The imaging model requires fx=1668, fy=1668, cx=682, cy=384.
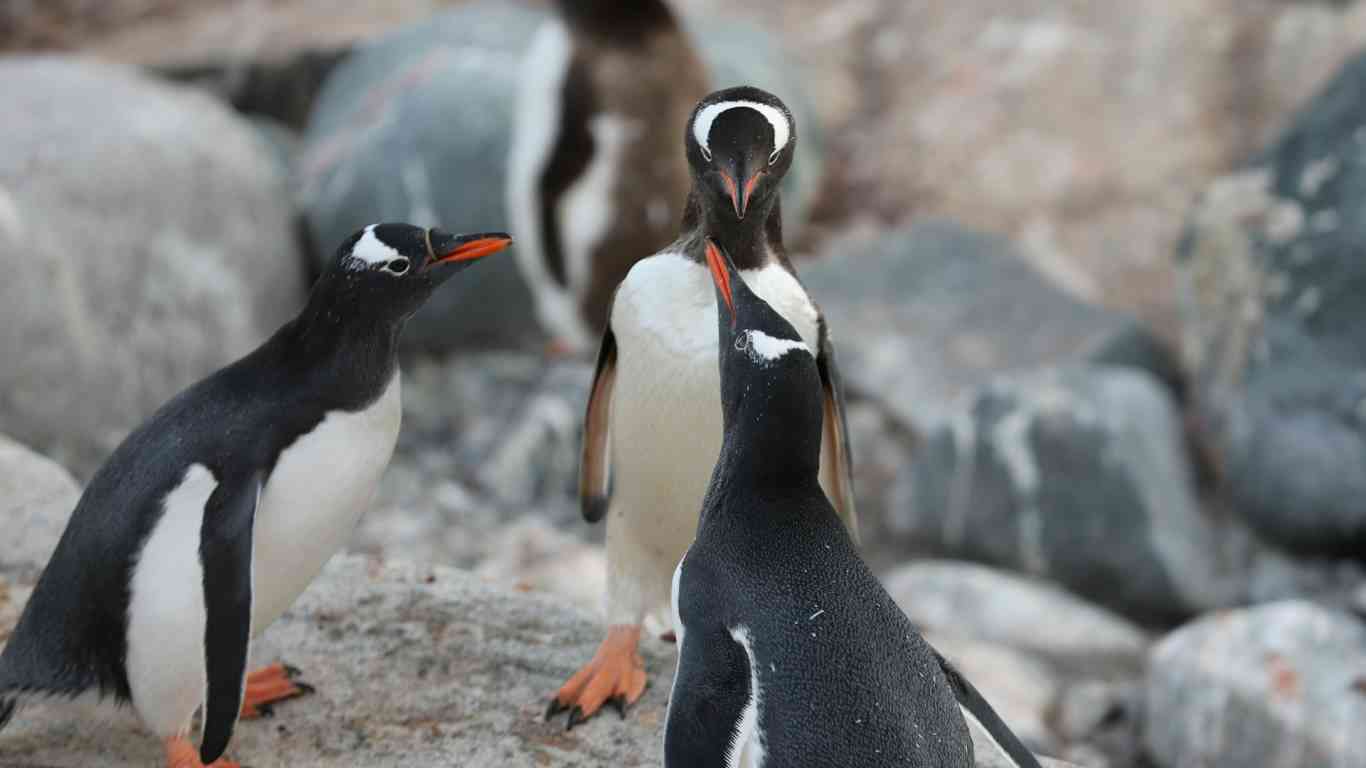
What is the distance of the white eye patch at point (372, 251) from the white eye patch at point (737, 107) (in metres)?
0.41

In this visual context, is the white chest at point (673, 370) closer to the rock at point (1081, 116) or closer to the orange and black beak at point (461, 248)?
the orange and black beak at point (461, 248)

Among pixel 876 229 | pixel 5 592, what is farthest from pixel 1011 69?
pixel 5 592

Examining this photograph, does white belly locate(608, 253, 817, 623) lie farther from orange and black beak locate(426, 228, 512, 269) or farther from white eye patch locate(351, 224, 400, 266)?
white eye patch locate(351, 224, 400, 266)

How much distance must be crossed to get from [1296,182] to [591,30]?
101 inches

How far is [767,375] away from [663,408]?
420 millimetres

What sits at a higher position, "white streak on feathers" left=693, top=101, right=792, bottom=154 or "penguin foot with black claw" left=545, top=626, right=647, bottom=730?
"white streak on feathers" left=693, top=101, right=792, bottom=154

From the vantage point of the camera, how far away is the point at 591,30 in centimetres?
437

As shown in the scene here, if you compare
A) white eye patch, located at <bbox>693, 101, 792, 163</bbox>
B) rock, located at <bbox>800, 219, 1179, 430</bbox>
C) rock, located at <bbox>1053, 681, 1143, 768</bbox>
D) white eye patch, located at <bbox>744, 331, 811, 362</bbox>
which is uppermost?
white eye patch, located at <bbox>693, 101, 792, 163</bbox>

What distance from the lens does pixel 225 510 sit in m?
2.02

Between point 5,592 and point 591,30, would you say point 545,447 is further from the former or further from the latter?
point 5,592

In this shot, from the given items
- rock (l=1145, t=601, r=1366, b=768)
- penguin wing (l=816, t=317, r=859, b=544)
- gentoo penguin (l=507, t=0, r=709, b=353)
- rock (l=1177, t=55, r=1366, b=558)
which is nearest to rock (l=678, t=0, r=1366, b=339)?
rock (l=1177, t=55, r=1366, b=558)

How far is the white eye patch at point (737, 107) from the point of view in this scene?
209 cm

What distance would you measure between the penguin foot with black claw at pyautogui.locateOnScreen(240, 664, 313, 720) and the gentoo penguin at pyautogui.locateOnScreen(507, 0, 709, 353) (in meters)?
2.16

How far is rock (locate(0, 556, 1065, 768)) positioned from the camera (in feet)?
7.22
